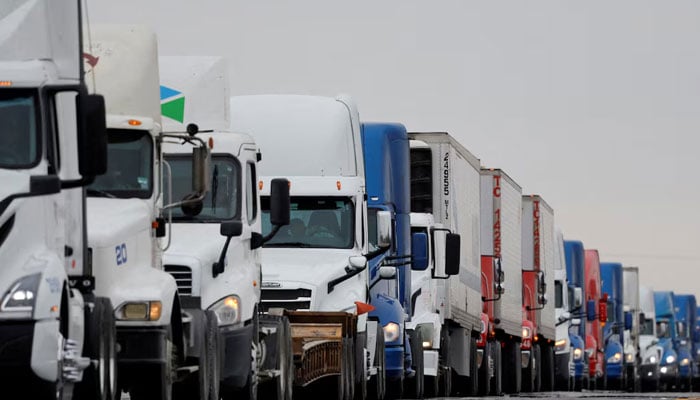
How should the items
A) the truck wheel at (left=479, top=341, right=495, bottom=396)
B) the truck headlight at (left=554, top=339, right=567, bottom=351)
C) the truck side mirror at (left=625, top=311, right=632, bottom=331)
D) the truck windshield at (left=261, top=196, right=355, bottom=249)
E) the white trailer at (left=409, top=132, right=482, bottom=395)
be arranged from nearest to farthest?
the truck windshield at (left=261, top=196, right=355, bottom=249), the white trailer at (left=409, top=132, right=482, bottom=395), the truck wheel at (left=479, top=341, right=495, bottom=396), the truck headlight at (left=554, top=339, right=567, bottom=351), the truck side mirror at (left=625, top=311, right=632, bottom=331)

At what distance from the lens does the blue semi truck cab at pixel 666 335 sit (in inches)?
2682

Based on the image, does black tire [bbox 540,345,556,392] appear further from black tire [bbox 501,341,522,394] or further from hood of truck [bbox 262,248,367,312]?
hood of truck [bbox 262,248,367,312]

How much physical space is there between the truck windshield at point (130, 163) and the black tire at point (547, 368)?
32436 mm

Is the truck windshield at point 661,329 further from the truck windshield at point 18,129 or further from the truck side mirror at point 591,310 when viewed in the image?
the truck windshield at point 18,129

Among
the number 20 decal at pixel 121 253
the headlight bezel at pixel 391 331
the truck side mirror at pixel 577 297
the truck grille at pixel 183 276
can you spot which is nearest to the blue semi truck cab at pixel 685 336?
the truck side mirror at pixel 577 297

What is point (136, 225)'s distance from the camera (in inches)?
655

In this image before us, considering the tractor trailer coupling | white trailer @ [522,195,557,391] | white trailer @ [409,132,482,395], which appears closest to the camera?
the tractor trailer coupling

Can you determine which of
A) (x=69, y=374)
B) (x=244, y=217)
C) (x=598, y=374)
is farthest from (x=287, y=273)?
(x=598, y=374)

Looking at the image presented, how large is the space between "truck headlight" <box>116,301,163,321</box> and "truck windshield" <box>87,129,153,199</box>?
4.80 feet

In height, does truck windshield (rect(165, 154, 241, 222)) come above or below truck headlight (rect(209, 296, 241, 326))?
above

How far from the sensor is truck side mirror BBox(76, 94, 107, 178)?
1356cm

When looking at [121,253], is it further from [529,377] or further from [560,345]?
[560,345]

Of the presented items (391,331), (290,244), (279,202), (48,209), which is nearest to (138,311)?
(48,209)

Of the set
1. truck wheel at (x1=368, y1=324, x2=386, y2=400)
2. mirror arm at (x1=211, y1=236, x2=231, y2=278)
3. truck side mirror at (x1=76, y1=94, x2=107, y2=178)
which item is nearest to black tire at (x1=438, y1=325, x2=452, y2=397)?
truck wheel at (x1=368, y1=324, x2=386, y2=400)
